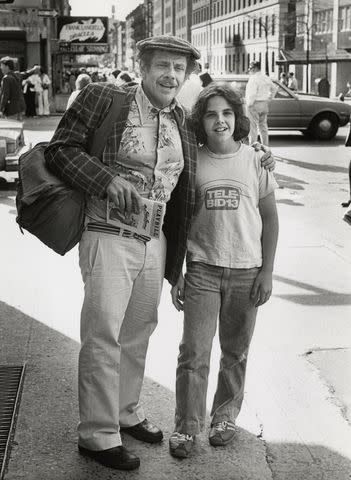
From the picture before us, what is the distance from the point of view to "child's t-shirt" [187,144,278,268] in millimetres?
3578

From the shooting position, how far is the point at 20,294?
21.3ft

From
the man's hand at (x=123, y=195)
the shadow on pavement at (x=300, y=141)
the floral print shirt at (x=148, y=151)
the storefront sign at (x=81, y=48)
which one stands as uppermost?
the storefront sign at (x=81, y=48)

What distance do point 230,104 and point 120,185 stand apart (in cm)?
65

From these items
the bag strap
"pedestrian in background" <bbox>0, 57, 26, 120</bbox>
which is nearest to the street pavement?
the bag strap

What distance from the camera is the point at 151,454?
369 centimetres

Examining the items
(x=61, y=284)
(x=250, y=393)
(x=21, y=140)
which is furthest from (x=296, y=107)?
(x=250, y=393)

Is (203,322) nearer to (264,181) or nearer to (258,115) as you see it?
(264,181)

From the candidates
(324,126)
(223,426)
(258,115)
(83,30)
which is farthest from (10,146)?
(83,30)

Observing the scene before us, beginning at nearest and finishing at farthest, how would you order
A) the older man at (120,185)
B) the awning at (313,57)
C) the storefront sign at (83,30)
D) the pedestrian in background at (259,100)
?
the older man at (120,185) → the pedestrian in background at (259,100) → the storefront sign at (83,30) → the awning at (313,57)

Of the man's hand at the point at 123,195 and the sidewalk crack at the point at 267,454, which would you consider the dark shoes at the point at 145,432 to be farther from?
the man's hand at the point at 123,195

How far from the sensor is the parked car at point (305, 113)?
68.6 feet

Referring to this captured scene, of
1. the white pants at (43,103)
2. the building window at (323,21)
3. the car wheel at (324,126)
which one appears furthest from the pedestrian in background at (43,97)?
the building window at (323,21)

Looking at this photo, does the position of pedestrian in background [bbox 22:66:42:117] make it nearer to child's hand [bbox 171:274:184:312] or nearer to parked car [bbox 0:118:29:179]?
parked car [bbox 0:118:29:179]

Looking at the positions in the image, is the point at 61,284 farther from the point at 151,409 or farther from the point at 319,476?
the point at 319,476
